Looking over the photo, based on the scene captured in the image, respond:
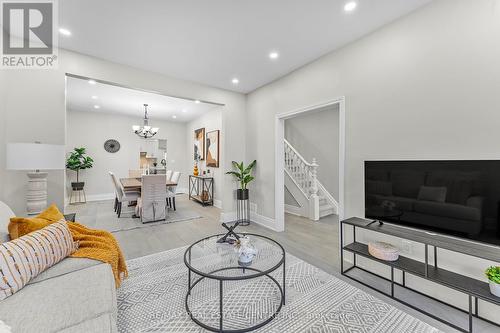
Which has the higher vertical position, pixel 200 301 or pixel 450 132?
pixel 450 132

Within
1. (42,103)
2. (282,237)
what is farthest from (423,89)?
(42,103)

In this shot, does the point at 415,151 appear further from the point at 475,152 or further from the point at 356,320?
the point at 356,320

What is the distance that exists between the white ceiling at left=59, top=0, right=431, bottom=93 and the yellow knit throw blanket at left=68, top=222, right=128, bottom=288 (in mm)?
2321

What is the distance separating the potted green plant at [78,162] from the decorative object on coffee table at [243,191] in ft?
15.6

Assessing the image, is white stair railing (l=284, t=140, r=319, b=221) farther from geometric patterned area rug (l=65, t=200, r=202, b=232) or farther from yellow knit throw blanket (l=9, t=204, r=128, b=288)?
yellow knit throw blanket (l=9, t=204, r=128, b=288)

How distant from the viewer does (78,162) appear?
232 inches

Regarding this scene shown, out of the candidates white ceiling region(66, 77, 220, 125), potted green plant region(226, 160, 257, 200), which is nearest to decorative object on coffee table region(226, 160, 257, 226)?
potted green plant region(226, 160, 257, 200)

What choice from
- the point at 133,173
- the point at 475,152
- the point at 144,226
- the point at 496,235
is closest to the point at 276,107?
the point at 475,152

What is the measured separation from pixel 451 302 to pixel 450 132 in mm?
1559

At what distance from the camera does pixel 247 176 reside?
14.2 ft

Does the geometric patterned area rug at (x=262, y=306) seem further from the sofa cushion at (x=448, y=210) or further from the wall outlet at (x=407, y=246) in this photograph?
the sofa cushion at (x=448, y=210)

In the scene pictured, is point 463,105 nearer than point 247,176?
Yes

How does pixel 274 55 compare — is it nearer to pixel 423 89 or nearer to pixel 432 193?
pixel 423 89

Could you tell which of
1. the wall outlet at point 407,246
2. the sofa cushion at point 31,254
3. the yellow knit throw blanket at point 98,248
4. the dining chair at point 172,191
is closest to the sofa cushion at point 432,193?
the wall outlet at point 407,246
